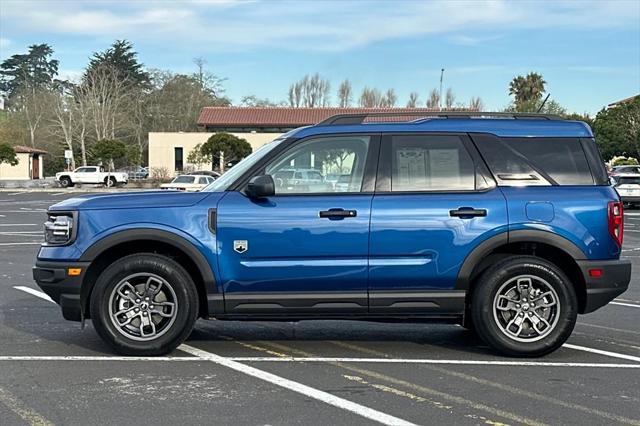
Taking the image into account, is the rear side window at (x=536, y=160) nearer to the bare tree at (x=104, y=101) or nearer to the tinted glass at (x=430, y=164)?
the tinted glass at (x=430, y=164)

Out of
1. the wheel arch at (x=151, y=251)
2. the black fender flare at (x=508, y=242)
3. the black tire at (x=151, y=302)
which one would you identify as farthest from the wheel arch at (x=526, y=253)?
the black tire at (x=151, y=302)

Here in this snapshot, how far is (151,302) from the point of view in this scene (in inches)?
249

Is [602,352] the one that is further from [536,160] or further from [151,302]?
[151,302]

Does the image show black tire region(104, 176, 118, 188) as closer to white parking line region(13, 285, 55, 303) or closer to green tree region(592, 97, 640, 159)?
green tree region(592, 97, 640, 159)

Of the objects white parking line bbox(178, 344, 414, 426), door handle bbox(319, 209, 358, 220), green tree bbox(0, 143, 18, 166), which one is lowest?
white parking line bbox(178, 344, 414, 426)

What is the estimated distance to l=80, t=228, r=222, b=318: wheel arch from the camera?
6180 mm

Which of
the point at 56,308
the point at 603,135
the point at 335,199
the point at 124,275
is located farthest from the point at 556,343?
the point at 603,135

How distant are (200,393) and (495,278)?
2597mm

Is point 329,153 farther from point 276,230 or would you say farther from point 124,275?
point 124,275

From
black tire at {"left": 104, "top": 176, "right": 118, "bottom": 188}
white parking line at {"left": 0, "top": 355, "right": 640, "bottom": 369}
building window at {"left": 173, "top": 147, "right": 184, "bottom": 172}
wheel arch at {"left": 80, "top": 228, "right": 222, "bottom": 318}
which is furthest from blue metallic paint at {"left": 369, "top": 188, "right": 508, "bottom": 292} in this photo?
building window at {"left": 173, "top": 147, "right": 184, "bottom": 172}

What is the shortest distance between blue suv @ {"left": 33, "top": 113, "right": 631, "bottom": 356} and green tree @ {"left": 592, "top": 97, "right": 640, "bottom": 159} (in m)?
47.0

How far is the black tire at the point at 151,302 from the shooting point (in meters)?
6.23

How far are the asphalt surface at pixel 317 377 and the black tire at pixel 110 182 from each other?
Result: 47.3m

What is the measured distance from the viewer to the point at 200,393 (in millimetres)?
5348
